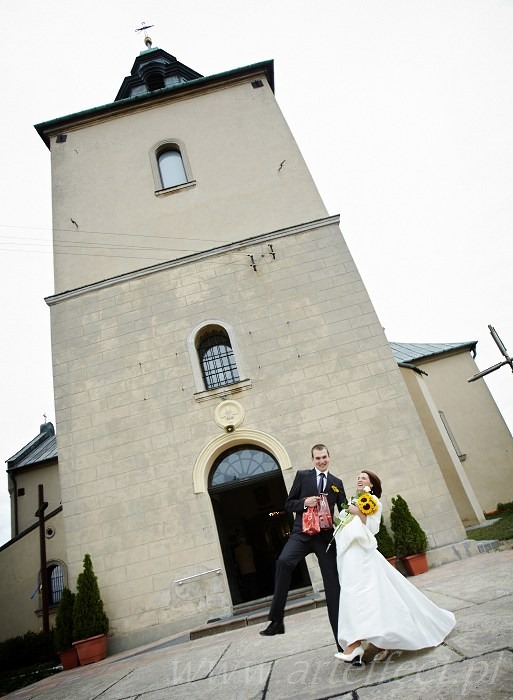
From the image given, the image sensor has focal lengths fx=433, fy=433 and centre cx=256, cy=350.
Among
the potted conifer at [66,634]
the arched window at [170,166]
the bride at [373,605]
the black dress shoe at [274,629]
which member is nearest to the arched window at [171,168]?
the arched window at [170,166]

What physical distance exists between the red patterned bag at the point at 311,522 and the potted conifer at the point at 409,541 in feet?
17.6

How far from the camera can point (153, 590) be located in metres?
8.94

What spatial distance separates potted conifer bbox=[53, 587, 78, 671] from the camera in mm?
8141

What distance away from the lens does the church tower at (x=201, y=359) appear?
30.4 ft

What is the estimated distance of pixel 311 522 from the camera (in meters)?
3.86

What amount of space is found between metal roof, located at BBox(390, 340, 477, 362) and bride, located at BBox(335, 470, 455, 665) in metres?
16.5

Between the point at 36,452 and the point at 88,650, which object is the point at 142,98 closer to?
the point at 88,650

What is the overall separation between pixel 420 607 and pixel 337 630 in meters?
0.66

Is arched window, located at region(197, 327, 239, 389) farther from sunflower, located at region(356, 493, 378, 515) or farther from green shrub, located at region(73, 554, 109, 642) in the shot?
sunflower, located at region(356, 493, 378, 515)

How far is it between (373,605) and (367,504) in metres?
0.74

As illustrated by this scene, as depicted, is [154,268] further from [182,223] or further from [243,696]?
[243,696]

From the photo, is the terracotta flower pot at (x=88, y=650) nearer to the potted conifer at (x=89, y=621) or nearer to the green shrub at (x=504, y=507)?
the potted conifer at (x=89, y=621)

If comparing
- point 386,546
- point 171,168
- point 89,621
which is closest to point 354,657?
point 386,546

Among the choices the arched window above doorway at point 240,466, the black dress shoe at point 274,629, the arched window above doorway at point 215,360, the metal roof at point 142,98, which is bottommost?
the black dress shoe at point 274,629
